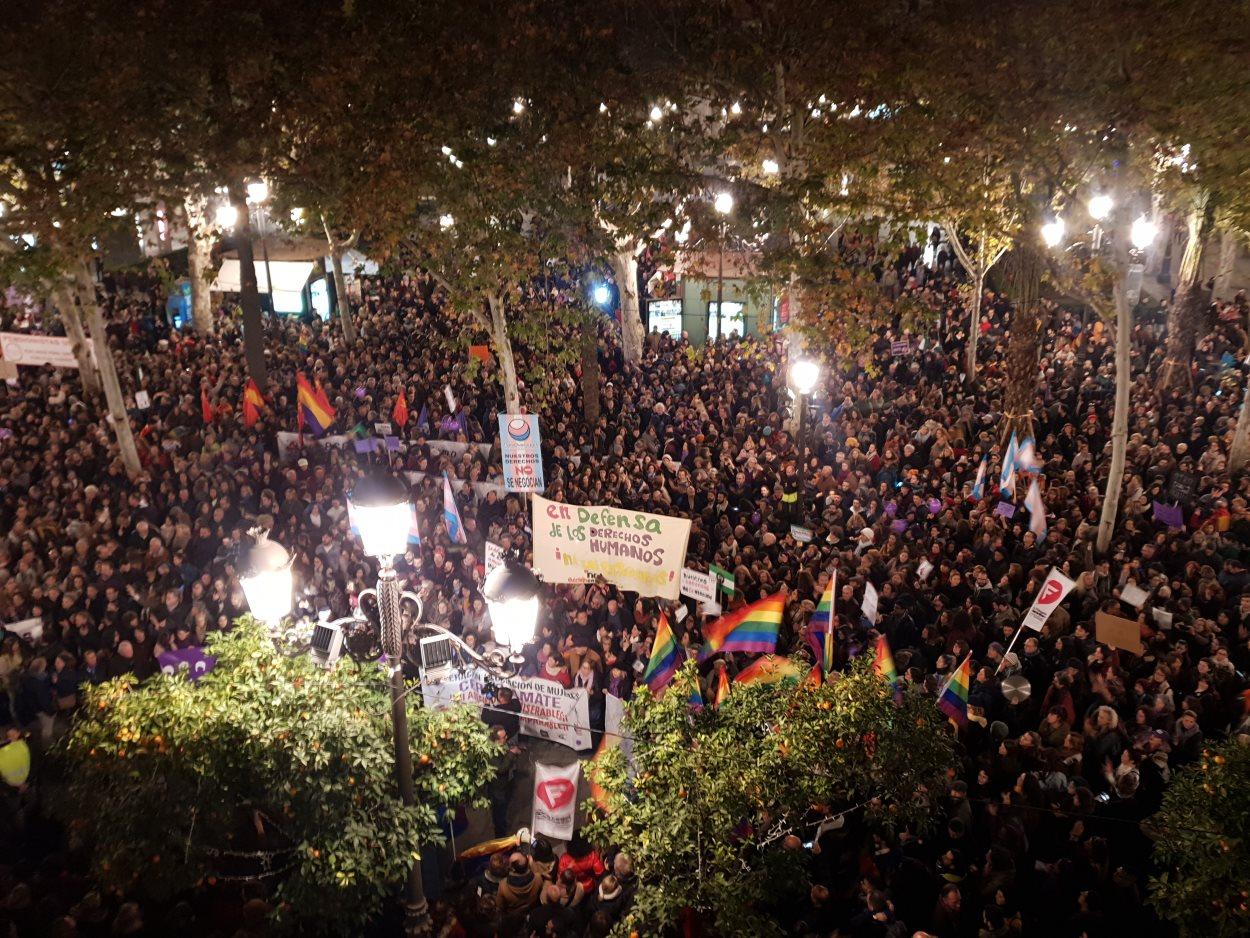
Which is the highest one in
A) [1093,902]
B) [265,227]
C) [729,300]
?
[265,227]

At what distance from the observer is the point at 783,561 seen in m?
13.2

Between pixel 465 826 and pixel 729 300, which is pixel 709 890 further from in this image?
pixel 729 300

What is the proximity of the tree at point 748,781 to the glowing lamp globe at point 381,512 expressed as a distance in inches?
88.0

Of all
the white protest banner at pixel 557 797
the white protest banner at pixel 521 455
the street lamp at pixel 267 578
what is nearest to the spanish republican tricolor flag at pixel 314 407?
the white protest banner at pixel 521 455

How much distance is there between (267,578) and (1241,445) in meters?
15.4

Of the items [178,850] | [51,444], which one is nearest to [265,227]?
[51,444]

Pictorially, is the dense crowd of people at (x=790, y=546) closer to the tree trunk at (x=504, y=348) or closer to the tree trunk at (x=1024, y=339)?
the tree trunk at (x=1024, y=339)

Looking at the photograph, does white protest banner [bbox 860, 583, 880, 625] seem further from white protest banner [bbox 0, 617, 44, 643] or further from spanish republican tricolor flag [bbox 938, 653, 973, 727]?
white protest banner [bbox 0, 617, 44, 643]

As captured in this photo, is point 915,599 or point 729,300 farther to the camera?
point 729,300

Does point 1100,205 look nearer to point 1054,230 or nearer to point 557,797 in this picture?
point 1054,230

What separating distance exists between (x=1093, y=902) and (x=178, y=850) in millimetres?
6802

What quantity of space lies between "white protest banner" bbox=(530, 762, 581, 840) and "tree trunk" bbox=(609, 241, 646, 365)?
54.0 ft

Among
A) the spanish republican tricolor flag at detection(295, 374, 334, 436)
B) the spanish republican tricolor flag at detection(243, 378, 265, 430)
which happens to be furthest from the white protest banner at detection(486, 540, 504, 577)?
the spanish republican tricolor flag at detection(243, 378, 265, 430)

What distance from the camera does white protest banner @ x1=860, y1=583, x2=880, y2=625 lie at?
11.4 m
